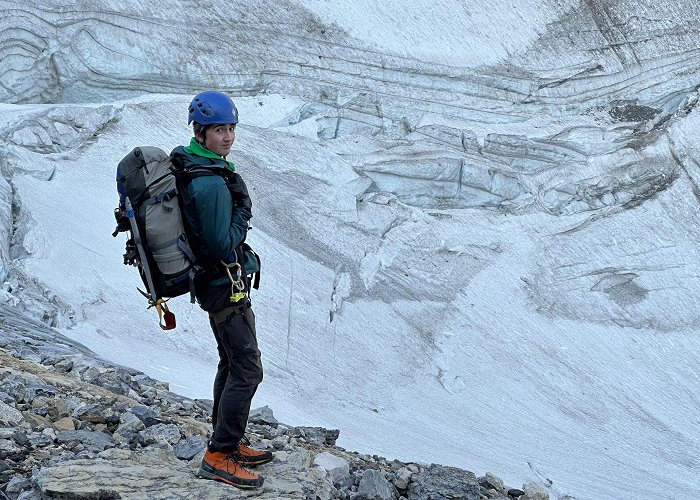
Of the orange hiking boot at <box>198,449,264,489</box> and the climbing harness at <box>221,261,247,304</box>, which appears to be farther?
the orange hiking boot at <box>198,449,264,489</box>

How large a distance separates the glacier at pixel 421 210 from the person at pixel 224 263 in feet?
13.1

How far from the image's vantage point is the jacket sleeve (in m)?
3.92

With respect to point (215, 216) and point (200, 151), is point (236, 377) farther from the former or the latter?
point (200, 151)

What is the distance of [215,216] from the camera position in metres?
3.93

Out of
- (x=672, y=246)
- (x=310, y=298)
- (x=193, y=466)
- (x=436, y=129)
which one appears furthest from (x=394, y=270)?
(x=193, y=466)

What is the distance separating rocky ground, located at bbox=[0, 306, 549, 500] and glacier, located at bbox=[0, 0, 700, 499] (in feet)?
6.66

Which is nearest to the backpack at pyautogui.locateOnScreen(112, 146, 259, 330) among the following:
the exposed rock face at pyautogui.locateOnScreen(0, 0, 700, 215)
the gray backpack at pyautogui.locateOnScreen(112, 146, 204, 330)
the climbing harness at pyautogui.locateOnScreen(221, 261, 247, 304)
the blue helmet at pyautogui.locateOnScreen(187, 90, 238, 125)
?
the gray backpack at pyautogui.locateOnScreen(112, 146, 204, 330)

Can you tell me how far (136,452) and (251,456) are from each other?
0.65 meters

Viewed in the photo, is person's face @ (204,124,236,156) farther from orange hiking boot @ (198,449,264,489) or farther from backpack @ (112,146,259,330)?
orange hiking boot @ (198,449,264,489)

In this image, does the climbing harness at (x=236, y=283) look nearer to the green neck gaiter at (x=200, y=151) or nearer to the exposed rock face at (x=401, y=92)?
the green neck gaiter at (x=200, y=151)

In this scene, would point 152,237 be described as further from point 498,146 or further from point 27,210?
point 498,146

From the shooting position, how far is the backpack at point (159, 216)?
3.96 meters

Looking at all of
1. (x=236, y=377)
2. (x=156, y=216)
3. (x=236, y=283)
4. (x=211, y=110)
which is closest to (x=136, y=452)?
(x=236, y=377)


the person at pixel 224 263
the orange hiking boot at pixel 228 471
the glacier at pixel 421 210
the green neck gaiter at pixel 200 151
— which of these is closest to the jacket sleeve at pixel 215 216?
the person at pixel 224 263
